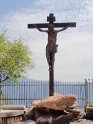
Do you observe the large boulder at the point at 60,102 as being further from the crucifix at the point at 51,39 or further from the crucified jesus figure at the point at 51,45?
the crucified jesus figure at the point at 51,45

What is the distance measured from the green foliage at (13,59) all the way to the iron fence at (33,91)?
2.27ft

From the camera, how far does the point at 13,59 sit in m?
28.9

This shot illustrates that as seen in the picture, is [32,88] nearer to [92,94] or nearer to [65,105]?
[92,94]

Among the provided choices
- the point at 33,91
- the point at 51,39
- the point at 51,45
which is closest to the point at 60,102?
the point at 51,45

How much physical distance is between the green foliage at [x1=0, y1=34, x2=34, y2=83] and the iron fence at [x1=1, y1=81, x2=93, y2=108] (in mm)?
693

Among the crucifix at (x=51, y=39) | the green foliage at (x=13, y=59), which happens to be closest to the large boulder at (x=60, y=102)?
the crucifix at (x=51, y=39)

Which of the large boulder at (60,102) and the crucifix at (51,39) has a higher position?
the crucifix at (51,39)

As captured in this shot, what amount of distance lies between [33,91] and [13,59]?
2.32m

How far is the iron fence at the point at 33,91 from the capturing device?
27447mm

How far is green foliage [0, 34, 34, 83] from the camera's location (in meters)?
28.6

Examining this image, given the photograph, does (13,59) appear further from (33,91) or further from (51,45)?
(51,45)

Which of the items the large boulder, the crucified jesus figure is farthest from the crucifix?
the large boulder

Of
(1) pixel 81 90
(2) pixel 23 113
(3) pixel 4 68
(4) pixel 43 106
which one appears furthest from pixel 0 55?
(4) pixel 43 106

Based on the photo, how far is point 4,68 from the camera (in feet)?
94.1
